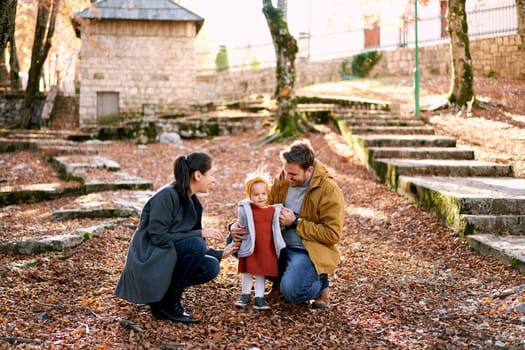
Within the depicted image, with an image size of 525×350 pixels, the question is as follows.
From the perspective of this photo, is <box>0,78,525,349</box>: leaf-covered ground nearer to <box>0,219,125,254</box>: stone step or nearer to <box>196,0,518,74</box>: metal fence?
<box>0,219,125,254</box>: stone step

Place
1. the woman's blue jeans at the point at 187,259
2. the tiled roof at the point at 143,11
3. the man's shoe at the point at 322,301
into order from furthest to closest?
1. the tiled roof at the point at 143,11
2. the man's shoe at the point at 322,301
3. the woman's blue jeans at the point at 187,259

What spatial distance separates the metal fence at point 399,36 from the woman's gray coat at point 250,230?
17.7 metres

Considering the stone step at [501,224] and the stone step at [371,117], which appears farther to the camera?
the stone step at [371,117]

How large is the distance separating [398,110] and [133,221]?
8.54 m

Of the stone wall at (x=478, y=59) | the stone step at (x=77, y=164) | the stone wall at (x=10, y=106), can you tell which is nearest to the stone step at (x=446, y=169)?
the stone step at (x=77, y=164)

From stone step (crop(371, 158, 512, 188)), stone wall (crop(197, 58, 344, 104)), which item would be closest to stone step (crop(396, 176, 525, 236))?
stone step (crop(371, 158, 512, 188))

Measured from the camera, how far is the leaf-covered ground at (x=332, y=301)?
3.64m

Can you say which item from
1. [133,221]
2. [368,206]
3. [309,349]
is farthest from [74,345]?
[368,206]

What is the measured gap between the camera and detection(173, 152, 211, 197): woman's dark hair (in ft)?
12.5

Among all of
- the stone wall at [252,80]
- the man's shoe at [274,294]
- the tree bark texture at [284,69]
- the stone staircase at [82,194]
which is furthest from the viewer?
the stone wall at [252,80]

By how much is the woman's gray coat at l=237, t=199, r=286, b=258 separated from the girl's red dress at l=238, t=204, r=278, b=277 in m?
0.03

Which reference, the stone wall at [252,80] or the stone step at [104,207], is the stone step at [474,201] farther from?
the stone wall at [252,80]

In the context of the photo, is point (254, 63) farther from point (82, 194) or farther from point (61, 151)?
point (82, 194)

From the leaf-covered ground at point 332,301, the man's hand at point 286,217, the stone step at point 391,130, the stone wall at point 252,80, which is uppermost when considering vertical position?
the stone wall at point 252,80
